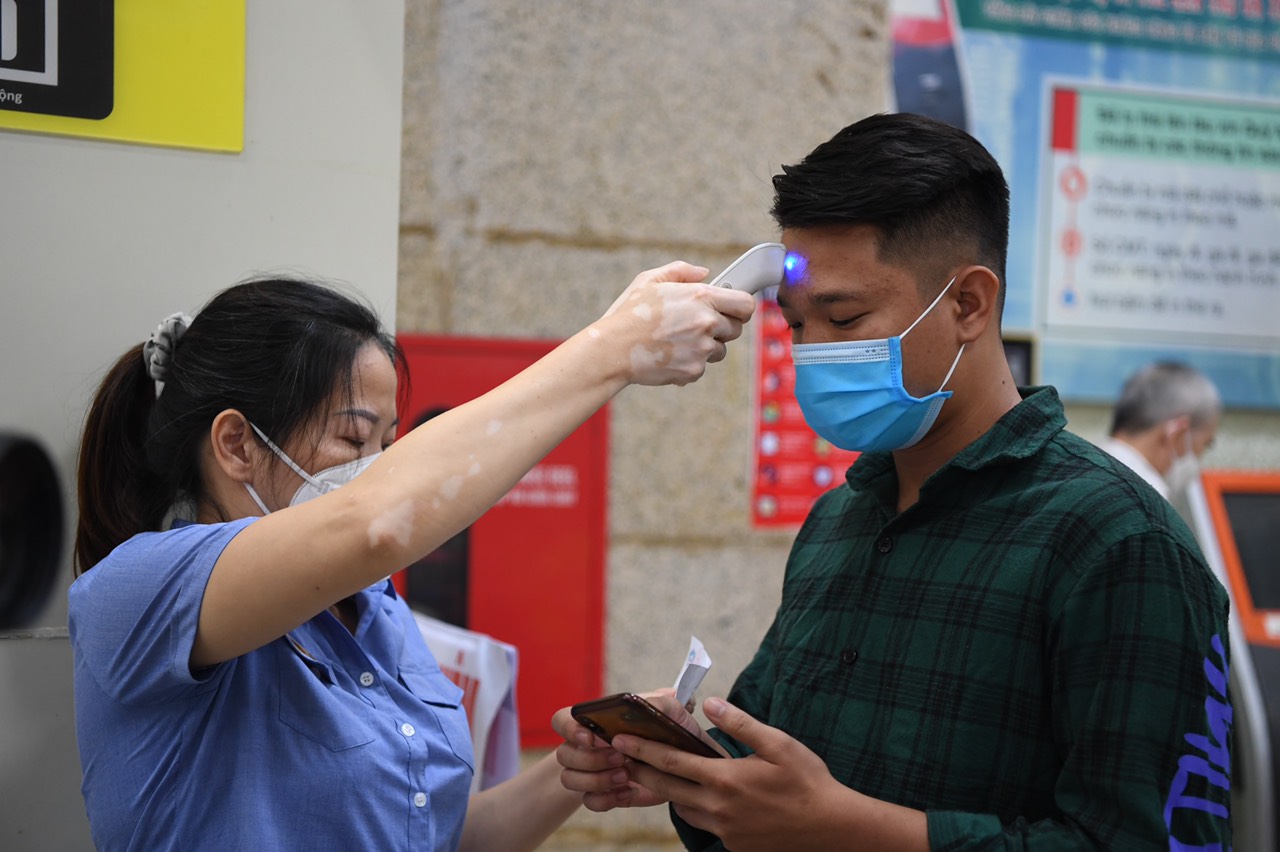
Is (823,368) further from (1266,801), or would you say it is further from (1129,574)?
(1266,801)

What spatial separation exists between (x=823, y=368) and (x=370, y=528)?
0.66 m

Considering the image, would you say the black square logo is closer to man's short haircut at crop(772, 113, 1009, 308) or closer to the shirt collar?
man's short haircut at crop(772, 113, 1009, 308)

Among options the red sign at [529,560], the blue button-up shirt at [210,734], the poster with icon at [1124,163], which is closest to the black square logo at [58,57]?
the blue button-up shirt at [210,734]

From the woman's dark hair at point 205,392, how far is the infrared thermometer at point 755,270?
514mm

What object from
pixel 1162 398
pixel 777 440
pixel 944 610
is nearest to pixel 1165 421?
pixel 1162 398

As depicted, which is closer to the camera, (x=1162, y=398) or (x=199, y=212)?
(x=199, y=212)

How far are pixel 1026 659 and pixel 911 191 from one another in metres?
0.61

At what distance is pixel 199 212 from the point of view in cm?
190

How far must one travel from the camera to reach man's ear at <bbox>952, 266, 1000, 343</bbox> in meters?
1.56

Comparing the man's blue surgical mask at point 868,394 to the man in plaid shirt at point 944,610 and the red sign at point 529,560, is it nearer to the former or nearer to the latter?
the man in plaid shirt at point 944,610

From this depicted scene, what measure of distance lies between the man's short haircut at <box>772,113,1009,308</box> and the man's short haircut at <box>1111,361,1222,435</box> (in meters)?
2.37

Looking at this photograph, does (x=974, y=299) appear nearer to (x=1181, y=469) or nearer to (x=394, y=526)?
(x=394, y=526)

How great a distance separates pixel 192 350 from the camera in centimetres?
162

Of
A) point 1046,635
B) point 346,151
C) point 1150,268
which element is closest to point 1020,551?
point 1046,635
